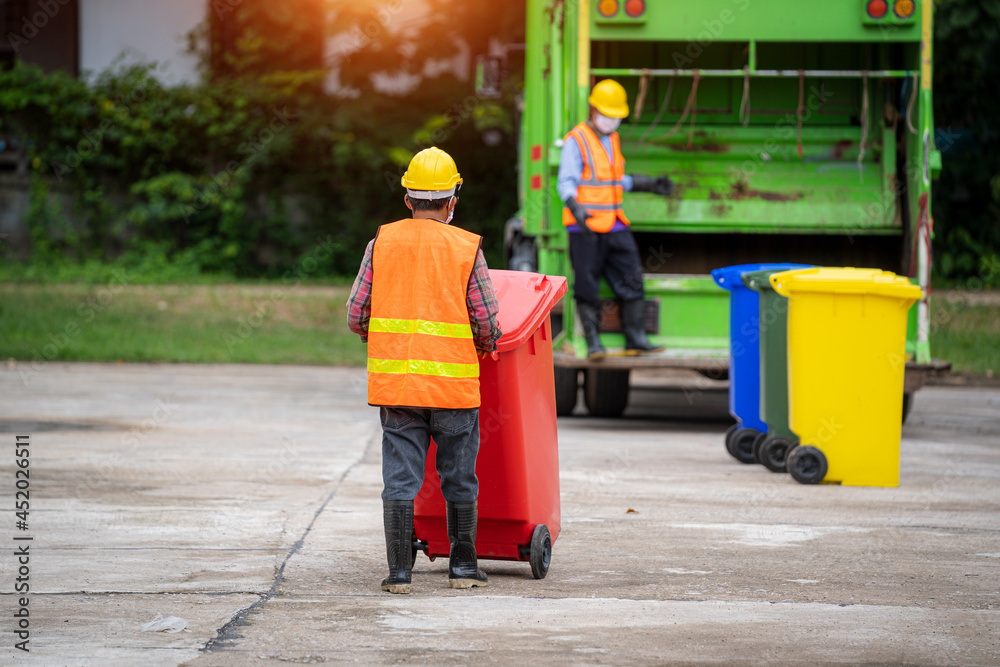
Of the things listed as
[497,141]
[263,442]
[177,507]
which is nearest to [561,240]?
[263,442]

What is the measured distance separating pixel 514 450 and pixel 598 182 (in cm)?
381

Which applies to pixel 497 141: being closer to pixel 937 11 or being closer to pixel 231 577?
pixel 937 11

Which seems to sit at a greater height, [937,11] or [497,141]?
[937,11]

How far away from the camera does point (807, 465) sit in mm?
5848

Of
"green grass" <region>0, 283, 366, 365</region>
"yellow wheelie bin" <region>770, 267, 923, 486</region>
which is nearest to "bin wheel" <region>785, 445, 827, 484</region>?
"yellow wheelie bin" <region>770, 267, 923, 486</region>

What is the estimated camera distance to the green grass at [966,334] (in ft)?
37.8

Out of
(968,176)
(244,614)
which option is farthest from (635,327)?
(968,176)

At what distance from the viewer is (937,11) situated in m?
13.4

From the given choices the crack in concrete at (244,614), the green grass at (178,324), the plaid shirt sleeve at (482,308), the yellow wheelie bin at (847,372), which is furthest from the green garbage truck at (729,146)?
the green grass at (178,324)

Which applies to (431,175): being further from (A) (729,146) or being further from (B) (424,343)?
(A) (729,146)

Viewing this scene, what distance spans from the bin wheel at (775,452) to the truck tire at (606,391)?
2.12 metres

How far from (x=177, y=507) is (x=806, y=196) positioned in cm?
476

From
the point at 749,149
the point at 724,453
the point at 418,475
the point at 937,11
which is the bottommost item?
the point at 724,453

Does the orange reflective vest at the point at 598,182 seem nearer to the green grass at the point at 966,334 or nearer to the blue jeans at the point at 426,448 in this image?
the blue jeans at the point at 426,448
